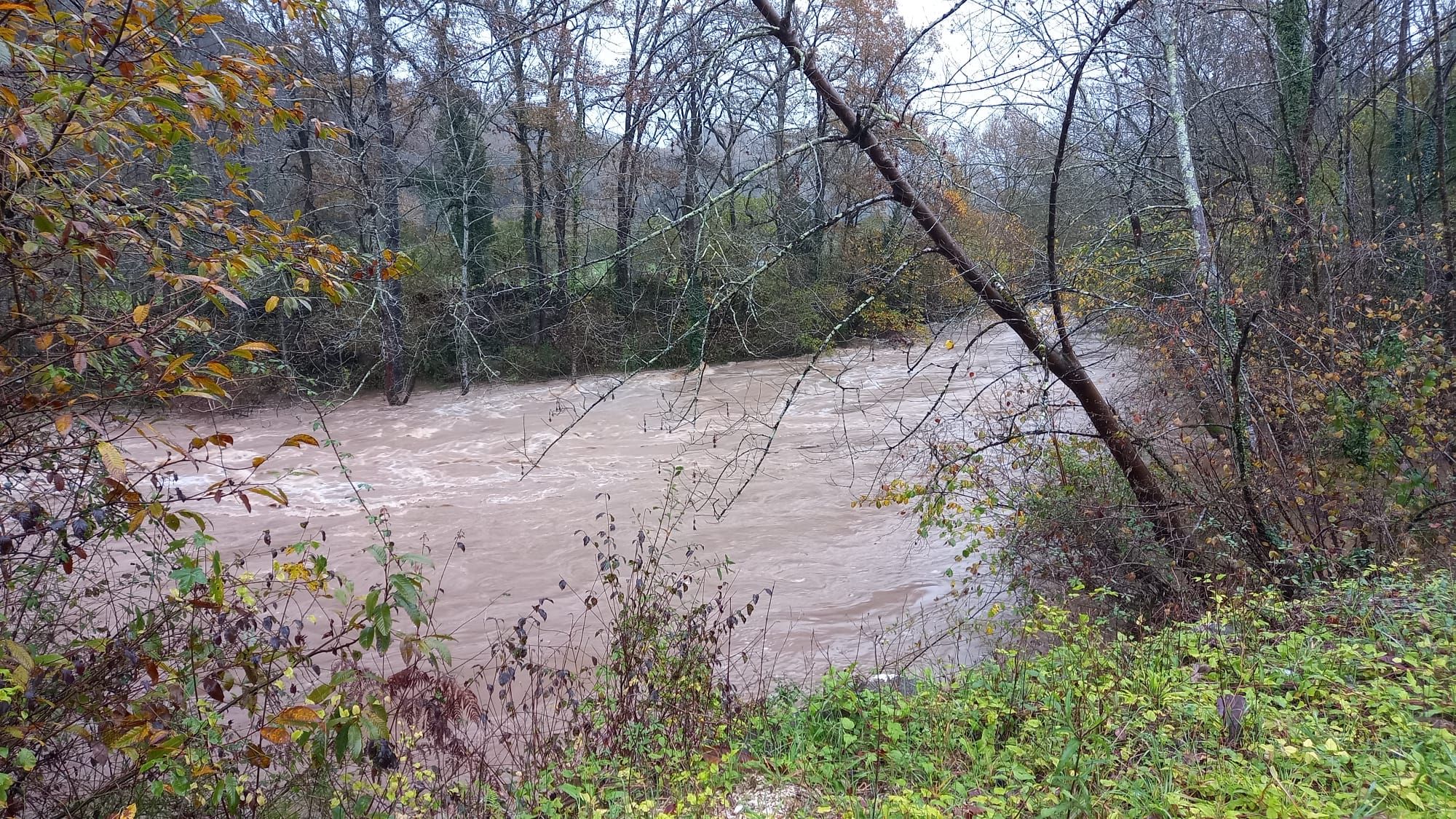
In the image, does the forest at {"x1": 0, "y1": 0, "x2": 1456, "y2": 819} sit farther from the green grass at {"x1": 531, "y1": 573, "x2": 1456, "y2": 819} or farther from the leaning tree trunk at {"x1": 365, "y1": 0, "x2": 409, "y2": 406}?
the leaning tree trunk at {"x1": 365, "y1": 0, "x2": 409, "y2": 406}

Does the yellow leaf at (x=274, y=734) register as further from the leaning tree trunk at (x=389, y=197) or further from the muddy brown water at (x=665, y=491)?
the leaning tree trunk at (x=389, y=197)

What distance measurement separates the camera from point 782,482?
11.8 meters

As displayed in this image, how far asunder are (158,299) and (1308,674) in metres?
5.10

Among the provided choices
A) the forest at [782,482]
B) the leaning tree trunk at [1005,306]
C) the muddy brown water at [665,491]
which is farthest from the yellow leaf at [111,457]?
the leaning tree trunk at [1005,306]

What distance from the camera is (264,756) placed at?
7.70ft

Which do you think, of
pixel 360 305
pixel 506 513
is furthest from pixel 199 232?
pixel 360 305

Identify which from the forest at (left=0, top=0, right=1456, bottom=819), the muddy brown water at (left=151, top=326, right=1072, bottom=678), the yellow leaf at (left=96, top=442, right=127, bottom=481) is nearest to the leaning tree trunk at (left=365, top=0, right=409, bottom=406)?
the muddy brown water at (left=151, top=326, right=1072, bottom=678)

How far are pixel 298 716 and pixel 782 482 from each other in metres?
9.77

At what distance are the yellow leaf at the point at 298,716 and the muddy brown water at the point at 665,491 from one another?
1787 millimetres

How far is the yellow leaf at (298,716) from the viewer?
2.16m

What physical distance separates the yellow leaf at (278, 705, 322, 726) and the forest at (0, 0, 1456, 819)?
0.09 m

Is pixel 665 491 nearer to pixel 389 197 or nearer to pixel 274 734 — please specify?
pixel 274 734

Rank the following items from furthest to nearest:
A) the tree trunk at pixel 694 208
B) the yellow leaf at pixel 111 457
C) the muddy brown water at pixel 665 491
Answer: the muddy brown water at pixel 665 491 → the tree trunk at pixel 694 208 → the yellow leaf at pixel 111 457

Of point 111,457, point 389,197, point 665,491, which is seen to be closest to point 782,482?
point 665,491
